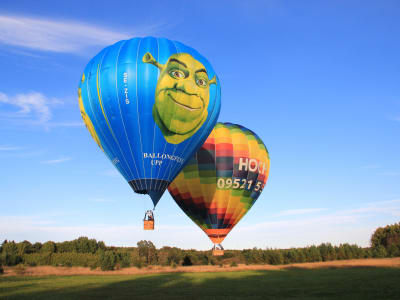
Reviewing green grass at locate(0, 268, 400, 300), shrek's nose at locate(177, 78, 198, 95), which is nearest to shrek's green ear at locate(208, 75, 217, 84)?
shrek's nose at locate(177, 78, 198, 95)

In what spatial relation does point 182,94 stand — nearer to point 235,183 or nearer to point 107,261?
point 235,183

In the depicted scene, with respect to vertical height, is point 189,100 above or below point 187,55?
below

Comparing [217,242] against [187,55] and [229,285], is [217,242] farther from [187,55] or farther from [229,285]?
[187,55]

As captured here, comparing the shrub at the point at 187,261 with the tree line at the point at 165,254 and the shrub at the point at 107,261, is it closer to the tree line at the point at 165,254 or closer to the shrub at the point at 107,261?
the tree line at the point at 165,254

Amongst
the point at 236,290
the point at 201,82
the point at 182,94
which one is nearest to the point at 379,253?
the point at 236,290

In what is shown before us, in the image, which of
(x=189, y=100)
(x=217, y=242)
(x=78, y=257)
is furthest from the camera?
(x=78, y=257)

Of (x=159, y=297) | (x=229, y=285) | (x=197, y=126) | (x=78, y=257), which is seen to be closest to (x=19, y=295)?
(x=159, y=297)

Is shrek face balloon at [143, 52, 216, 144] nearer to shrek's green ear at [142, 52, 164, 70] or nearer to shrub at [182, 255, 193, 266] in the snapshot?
shrek's green ear at [142, 52, 164, 70]
